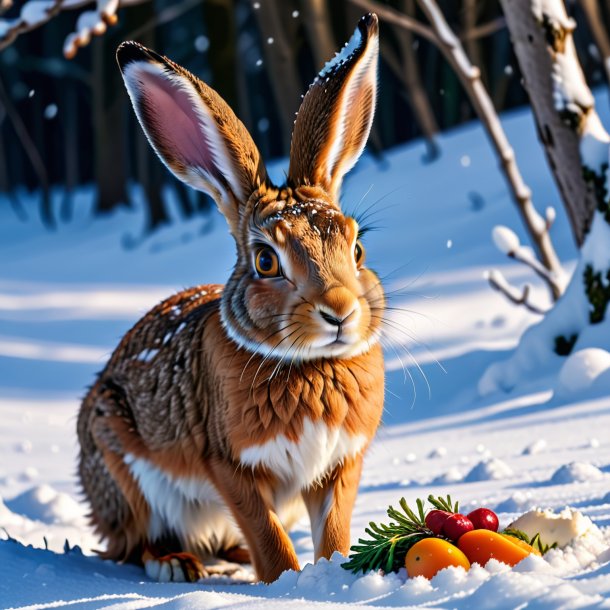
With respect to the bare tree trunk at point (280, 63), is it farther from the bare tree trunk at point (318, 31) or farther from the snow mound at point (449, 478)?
the snow mound at point (449, 478)

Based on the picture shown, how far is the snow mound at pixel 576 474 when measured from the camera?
4605 mm

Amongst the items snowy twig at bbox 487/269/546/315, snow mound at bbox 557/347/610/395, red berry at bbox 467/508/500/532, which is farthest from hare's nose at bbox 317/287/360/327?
snowy twig at bbox 487/269/546/315

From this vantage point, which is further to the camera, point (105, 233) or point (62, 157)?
point (62, 157)

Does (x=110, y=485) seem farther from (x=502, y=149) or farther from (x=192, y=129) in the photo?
(x=502, y=149)

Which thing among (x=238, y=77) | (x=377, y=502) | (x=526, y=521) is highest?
(x=238, y=77)

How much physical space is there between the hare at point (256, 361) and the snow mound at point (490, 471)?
94 centimetres

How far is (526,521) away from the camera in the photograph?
3465 mm

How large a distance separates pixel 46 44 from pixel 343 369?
68.0 feet

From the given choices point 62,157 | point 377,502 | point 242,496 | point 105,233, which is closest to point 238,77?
point 105,233

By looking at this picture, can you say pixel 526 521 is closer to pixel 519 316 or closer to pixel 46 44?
pixel 519 316

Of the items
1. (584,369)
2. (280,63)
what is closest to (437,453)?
(584,369)

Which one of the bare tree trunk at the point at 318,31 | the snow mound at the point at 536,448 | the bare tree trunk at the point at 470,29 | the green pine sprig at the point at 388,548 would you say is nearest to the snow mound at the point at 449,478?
the snow mound at the point at 536,448

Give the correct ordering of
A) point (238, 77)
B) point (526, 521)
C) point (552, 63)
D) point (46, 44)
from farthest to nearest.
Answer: point (46, 44)
point (238, 77)
point (552, 63)
point (526, 521)

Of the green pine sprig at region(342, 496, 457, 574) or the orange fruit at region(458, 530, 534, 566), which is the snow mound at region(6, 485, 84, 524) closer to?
the green pine sprig at region(342, 496, 457, 574)
